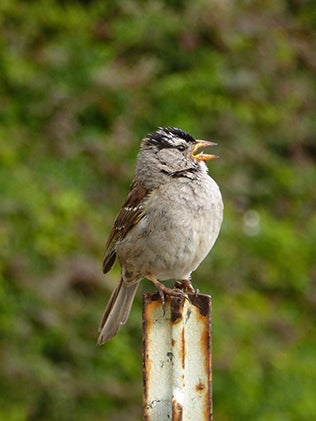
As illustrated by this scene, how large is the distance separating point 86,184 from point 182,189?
3.04 metres

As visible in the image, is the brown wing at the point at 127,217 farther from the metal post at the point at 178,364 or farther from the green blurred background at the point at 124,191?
the green blurred background at the point at 124,191

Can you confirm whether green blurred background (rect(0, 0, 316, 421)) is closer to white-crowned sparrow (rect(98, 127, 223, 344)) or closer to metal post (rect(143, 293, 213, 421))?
white-crowned sparrow (rect(98, 127, 223, 344))

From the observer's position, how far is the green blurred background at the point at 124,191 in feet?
21.2

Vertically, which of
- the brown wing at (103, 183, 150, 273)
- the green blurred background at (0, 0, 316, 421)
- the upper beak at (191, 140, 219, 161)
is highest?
the green blurred background at (0, 0, 316, 421)

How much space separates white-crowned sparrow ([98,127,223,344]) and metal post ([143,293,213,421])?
48.9 inches

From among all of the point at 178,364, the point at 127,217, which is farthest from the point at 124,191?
the point at 178,364

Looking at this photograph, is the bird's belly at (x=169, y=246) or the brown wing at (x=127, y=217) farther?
the brown wing at (x=127, y=217)

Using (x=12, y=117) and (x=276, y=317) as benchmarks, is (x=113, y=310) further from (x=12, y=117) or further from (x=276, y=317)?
(x=276, y=317)

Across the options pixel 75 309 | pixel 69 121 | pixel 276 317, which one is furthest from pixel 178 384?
pixel 276 317

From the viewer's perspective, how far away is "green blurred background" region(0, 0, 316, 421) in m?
6.46

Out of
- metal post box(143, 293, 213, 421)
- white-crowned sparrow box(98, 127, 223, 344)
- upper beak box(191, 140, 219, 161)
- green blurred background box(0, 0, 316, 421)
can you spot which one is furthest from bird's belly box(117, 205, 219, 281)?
green blurred background box(0, 0, 316, 421)

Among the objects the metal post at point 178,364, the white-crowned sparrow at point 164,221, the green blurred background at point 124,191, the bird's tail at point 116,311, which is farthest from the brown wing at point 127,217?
the green blurred background at point 124,191

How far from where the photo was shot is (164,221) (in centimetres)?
418

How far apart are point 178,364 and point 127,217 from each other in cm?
177
